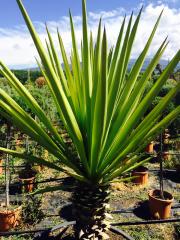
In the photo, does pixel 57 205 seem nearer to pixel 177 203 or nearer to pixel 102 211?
pixel 177 203

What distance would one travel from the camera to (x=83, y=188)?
56.9 inches

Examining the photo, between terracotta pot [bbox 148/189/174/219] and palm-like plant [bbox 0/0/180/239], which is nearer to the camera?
palm-like plant [bbox 0/0/180/239]

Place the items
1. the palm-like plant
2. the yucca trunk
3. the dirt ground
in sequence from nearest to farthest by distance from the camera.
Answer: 1. the palm-like plant
2. the yucca trunk
3. the dirt ground

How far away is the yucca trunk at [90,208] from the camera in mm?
1436

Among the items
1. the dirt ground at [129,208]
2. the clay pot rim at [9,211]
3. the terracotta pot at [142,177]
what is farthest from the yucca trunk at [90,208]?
the terracotta pot at [142,177]

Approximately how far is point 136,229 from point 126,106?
13.5 feet

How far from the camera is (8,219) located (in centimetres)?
495

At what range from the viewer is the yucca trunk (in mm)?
1436

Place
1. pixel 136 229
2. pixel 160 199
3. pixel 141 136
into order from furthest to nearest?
pixel 160 199
pixel 136 229
pixel 141 136

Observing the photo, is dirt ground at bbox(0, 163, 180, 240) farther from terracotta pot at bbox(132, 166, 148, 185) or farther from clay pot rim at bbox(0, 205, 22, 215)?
clay pot rim at bbox(0, 205, 22, 215)

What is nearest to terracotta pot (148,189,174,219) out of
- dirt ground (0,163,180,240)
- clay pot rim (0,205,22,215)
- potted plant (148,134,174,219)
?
potted plant (148,134,174,219)

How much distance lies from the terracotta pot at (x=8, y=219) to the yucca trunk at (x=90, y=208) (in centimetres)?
383

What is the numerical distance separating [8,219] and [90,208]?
157 inches

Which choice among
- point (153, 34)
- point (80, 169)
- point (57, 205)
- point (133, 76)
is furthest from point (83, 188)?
point (57, 205)
